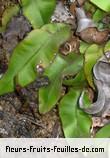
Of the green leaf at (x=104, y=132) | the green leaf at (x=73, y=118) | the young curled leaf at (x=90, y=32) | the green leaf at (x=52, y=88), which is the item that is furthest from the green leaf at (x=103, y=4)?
the green leaf at (x=104, y=132)

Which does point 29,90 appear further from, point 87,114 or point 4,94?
point 87,114


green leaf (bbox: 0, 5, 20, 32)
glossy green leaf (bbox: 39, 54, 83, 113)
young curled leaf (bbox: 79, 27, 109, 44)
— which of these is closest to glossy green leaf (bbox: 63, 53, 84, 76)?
glossy green leaf (bbox: 39, 54, 83, 113)

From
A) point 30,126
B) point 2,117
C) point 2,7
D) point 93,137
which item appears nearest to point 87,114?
point 93,137

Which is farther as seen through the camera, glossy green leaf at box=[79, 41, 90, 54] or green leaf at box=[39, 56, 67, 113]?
glossy green leaf at box=[79, 41, 90, 54]

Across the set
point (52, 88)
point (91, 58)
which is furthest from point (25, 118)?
point (91, 58)

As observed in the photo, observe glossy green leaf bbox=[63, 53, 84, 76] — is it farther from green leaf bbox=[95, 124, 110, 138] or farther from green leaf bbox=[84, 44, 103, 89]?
green leaf bbox=[95, 124, 110, 138]

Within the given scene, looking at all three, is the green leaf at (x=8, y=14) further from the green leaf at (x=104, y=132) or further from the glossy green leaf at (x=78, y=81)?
the green leaf at (x=104, y=132)
